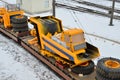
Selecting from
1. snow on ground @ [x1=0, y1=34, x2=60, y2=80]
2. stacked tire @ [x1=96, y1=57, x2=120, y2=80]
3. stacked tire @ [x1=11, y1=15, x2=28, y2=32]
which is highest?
stacked tire @ [x1=11, y1=15, x2=28, y2=32]

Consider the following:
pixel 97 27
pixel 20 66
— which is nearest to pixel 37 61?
pixel 20 66

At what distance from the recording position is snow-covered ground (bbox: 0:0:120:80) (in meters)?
10.2

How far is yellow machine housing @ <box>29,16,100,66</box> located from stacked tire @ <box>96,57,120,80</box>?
104 centimetres

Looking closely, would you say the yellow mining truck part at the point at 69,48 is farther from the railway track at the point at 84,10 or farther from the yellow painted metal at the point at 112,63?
the railway track at the point at 84,10

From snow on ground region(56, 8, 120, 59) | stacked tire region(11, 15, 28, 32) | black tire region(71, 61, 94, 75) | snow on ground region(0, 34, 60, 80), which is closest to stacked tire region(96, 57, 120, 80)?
black tire region(71, 61, 94, 75)

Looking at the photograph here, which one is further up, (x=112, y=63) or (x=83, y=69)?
(x=112, y=63)

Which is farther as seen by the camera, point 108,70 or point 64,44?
point 64,44

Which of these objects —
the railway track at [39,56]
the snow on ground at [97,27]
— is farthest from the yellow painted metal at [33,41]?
the snow on ground at [97,27]

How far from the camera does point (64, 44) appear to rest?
920 cm

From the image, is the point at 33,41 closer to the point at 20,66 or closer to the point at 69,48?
the point at 20,66

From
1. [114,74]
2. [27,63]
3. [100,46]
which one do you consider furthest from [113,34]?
[114,74]

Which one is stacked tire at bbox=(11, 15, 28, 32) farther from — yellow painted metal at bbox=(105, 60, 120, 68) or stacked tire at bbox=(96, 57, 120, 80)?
yellow painted metal at bbox=(105, 60, 120, 68)

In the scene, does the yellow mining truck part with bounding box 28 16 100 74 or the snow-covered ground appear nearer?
the yellow mining truck part with bounding box 28 16 100 74

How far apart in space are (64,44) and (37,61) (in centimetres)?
269
